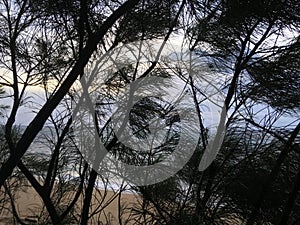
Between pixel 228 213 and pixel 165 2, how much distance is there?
1.58ft

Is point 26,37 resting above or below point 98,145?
above

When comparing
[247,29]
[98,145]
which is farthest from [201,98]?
[98,145]

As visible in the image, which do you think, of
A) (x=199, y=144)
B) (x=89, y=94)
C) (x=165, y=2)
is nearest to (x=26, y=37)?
(x=89, y=94)

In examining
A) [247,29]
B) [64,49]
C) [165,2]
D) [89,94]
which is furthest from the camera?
[64,49]

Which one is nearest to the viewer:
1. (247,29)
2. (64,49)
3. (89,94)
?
(247,29)

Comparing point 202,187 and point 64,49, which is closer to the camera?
point 202,187

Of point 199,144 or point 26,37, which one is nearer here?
point 199,144

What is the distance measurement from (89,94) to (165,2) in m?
0.31

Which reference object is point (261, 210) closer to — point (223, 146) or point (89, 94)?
point (223, 146)

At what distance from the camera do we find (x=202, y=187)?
3.18ft

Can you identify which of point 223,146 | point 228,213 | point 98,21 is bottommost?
point 228,213

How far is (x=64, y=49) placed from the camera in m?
1.21

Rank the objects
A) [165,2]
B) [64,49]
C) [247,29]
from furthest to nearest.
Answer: [64,49]
[165,2]
[247,29]

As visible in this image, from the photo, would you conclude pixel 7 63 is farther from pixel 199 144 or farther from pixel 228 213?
pixel 228 213
